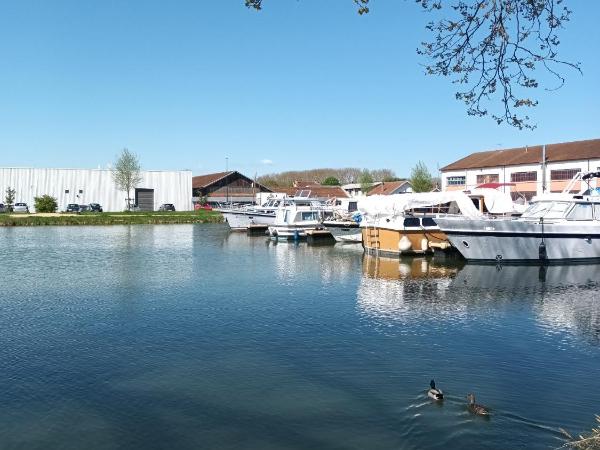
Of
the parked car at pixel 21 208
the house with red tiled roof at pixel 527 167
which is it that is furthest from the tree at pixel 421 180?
the parked car at pixel 21 208

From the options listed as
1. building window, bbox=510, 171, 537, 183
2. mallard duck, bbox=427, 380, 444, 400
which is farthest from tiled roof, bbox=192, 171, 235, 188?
mallard duck, bbox=427, 380, 444, 400

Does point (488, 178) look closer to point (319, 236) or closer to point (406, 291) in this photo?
point (319, 236)

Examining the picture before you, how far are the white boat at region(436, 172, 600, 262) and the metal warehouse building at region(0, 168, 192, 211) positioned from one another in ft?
238

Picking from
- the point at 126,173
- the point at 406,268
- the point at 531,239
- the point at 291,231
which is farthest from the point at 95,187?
the point at 531,239

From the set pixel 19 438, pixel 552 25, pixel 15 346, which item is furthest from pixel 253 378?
pixel 552 25

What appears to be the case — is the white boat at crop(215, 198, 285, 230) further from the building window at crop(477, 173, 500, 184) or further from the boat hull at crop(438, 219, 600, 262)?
the building window at crop(477, 173, 500, 184)

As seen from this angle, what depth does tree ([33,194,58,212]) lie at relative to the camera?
8194 centimetres

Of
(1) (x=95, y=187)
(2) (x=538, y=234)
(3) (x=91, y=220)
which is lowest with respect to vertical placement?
(3) (x=91, y=220)

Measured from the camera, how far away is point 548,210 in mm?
29984

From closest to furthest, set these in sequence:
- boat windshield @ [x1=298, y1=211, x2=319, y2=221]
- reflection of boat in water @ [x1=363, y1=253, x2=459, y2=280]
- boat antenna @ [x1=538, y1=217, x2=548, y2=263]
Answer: reflection of boat in water @ [x1=363, y1=253, x2=459, y2=280] → boat antenna @ [x1=538, y1=217, x2=548, y2=263] → boat windshield @ [x1=298, y1=211, x2=319, y2=221]

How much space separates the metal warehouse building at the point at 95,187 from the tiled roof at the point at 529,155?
136 ft

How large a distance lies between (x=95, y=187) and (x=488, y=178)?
188ft

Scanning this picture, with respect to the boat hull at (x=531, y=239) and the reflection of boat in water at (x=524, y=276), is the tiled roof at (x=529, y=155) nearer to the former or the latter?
the boat hull at (x=531, y=239)

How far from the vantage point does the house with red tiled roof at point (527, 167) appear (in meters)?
66.7
